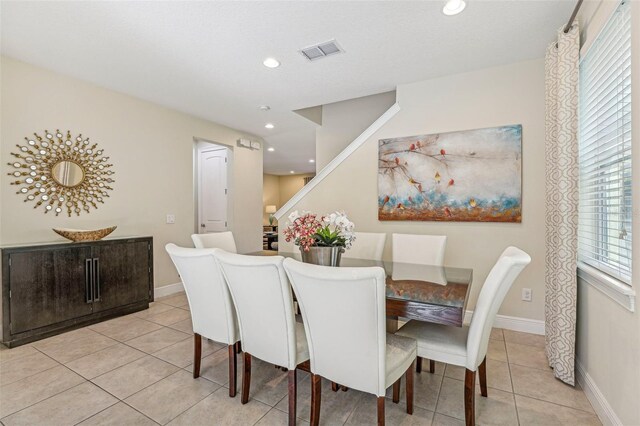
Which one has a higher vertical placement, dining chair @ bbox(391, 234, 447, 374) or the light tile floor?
dining chair @ bbox(391, 234, 447, 374)

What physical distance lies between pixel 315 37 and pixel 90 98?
2698mm

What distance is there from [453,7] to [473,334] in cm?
212

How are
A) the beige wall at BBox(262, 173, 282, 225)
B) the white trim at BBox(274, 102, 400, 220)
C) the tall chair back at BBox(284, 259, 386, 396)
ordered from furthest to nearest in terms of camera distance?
the beige wall at BBox(262, 173, 282, 225) → the white trim at BBox(274, 102, 400, 220) → the tall chair back at BBox(284, 259, 386, 396)

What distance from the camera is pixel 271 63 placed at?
9.66ft

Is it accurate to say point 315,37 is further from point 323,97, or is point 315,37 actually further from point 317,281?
point 317,281

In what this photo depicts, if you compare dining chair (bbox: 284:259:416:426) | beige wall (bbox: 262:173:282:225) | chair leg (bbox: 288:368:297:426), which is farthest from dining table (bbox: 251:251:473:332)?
beige wall (bbox: 262:173:282:225)

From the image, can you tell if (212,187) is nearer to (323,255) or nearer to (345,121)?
(345,121)

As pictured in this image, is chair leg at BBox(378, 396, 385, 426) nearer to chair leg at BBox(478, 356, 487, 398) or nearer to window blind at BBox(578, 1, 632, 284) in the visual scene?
chair leg at BBox(478, 356, 487, 398)

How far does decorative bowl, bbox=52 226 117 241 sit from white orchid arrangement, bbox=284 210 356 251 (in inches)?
90.1

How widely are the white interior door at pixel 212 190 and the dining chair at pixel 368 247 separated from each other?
3126mm

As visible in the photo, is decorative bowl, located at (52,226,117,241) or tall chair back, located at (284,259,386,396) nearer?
tall chair back, located at (284,259,386,396)

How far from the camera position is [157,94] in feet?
12.3

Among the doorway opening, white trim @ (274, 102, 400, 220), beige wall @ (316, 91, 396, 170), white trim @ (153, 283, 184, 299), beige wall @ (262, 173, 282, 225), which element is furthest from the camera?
beige wall @ (262, 173, 282, 225)

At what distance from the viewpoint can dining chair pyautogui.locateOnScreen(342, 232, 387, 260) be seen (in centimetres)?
299
